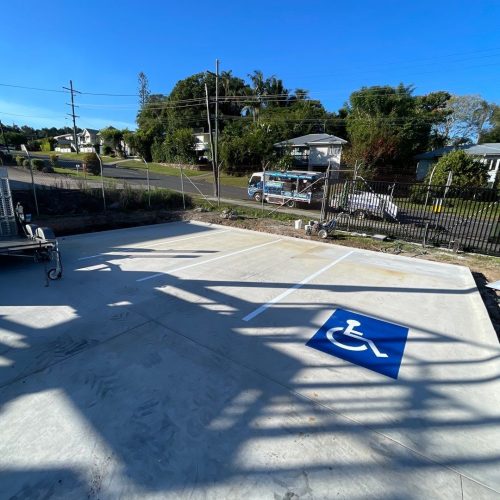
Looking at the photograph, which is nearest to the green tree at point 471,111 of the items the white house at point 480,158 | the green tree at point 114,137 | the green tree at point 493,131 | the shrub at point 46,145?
the green tree at point 493,131

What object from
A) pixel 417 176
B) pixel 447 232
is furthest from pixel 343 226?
pixel 417 176

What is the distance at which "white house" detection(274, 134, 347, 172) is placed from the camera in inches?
1153

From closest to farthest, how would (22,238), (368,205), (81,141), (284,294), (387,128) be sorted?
(284,294) < (22,238) < (368,205) < (387,128) < (81,141)

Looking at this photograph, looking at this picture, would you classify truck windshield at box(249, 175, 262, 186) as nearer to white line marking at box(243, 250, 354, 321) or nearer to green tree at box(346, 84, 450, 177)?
green tree at box(346, 84, 450, 177)

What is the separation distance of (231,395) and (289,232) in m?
8.11

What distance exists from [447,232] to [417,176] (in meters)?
23.3

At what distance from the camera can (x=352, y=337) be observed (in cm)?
385

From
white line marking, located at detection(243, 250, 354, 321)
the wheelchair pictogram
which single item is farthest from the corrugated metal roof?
the wheelchair pictogram

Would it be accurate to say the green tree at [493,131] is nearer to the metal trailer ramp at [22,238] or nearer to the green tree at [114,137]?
the metal trailer ramp at [22,238]

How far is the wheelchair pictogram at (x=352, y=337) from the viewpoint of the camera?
11.8 feet

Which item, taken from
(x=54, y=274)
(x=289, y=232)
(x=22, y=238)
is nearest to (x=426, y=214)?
(x=289, y=232)

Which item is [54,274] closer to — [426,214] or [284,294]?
[284,294]

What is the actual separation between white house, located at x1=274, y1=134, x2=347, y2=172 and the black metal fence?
57.2 ft

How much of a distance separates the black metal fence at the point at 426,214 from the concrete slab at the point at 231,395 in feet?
14.0
